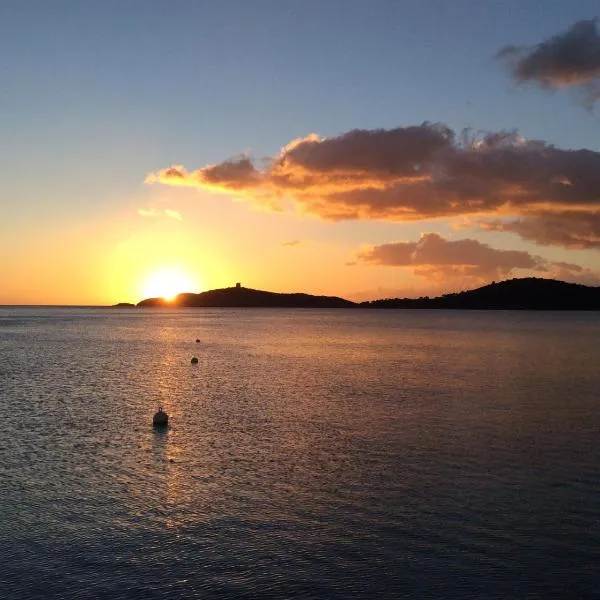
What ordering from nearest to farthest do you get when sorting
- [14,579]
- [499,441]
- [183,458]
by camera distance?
[14,579] < [183,458] < [499,441]

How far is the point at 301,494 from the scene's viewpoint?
21.9m

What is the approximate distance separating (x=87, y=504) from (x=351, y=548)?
358 inches

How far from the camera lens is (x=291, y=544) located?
17531 mm

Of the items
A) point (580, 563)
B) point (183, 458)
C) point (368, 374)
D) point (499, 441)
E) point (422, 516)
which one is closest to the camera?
point (580, 563)

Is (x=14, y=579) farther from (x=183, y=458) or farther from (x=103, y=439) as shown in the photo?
(x=103, y=439)

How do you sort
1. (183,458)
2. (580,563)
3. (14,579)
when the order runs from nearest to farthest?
(14,579) → (580,563) → (183,458)

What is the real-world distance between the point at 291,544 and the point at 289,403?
83.7 feet

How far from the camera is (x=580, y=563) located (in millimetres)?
16297

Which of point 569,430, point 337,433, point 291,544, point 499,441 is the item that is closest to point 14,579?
point 291,544

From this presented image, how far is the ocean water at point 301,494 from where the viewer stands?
15.6 meters

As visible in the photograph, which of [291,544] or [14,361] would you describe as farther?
[14,361]

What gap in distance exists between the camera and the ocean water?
1556cm

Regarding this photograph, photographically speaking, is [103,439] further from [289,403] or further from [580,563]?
[580,563]

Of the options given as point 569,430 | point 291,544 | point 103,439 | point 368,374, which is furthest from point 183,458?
point 368,374
